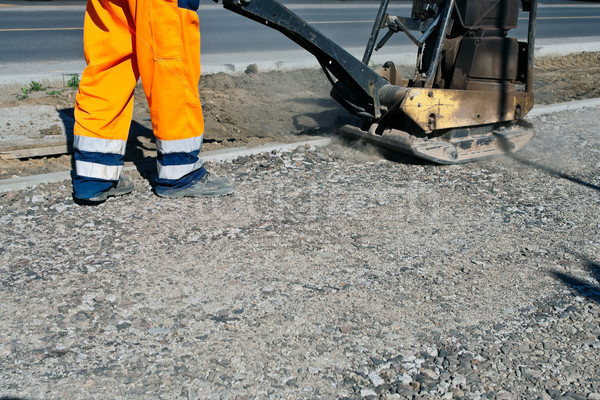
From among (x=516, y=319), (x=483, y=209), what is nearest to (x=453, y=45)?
(x=483, y=209)

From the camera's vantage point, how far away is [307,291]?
3287 mm

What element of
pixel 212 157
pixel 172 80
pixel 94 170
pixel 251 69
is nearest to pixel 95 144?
pixel 94 170

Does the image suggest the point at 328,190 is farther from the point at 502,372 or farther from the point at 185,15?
the point at 502,372

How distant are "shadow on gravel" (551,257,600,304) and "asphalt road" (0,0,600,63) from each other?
6.92 metres

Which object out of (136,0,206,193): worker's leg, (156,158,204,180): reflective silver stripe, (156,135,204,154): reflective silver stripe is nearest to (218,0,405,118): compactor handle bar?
(136,0,206,193): worker's leg

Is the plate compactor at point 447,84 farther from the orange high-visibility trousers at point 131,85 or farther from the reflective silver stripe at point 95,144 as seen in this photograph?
the reflective silver stripe at point 95,144

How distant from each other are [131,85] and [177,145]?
501mm

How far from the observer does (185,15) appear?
402 centimetres

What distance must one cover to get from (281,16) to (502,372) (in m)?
2.86

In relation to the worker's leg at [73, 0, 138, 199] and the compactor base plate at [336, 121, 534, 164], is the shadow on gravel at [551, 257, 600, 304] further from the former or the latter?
the worker's leg at [73, 0, 138, 199]

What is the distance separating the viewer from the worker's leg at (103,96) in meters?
4.09

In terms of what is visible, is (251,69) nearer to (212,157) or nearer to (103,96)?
(212,157)

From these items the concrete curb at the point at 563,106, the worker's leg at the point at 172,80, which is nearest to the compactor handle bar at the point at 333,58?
the worker's leg at the point at 172,80

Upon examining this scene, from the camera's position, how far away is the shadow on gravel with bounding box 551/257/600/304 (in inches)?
132
